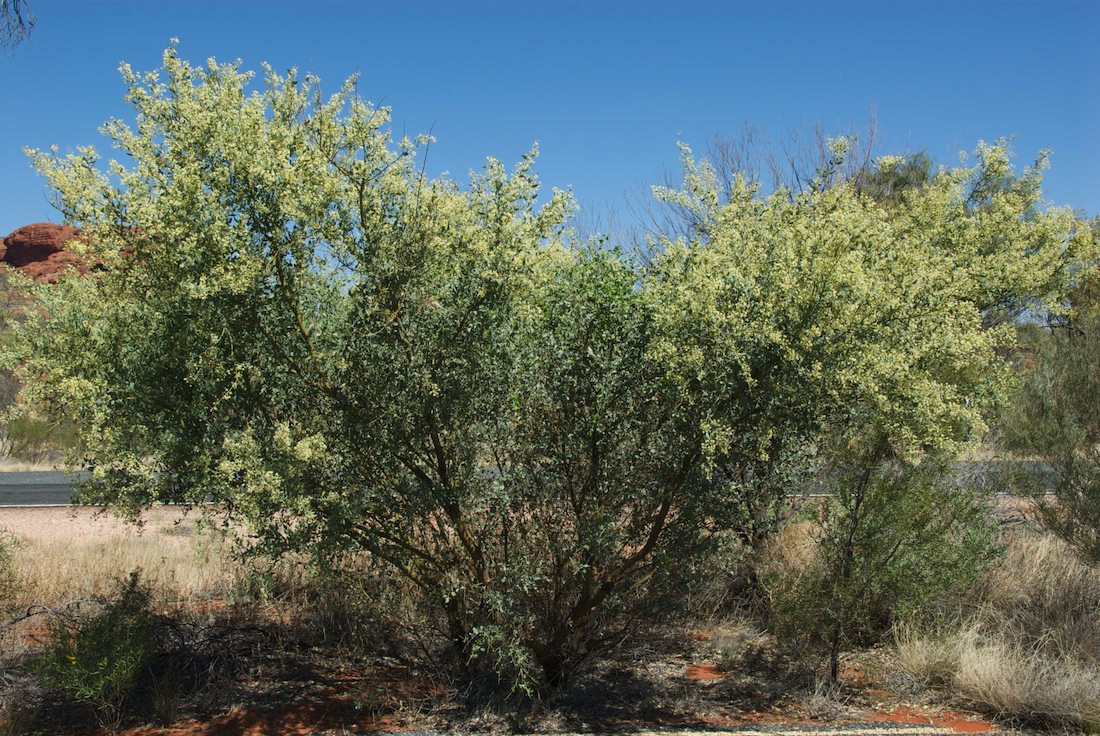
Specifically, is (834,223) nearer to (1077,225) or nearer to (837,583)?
(837,583)

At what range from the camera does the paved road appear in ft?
53.2

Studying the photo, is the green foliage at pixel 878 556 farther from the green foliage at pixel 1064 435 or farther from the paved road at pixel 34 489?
the paved road at pixel 34 489

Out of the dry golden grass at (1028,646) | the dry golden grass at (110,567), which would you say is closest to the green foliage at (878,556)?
the dry golden grass at (1028,646)

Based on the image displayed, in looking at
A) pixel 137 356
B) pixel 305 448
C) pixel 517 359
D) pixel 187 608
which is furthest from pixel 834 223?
pixel 187 608

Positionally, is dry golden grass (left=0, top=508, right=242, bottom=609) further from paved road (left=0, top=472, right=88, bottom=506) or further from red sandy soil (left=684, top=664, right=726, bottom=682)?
paved road (left=0, top=472, right=88, bottom=506)

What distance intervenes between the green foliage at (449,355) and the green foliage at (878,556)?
40.2 inches

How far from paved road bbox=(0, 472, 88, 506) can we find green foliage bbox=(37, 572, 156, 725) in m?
8.46

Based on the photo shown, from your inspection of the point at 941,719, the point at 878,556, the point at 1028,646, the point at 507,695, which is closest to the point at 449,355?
the point at 507,695

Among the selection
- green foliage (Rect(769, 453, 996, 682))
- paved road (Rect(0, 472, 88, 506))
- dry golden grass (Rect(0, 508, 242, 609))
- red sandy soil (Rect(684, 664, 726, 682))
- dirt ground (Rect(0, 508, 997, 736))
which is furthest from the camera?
paved road (Rect(0, 472, 88, 506))

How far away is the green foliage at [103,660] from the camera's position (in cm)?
678

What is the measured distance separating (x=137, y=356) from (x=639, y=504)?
12.0 feet

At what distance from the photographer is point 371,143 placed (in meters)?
5.93

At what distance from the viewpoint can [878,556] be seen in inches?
301

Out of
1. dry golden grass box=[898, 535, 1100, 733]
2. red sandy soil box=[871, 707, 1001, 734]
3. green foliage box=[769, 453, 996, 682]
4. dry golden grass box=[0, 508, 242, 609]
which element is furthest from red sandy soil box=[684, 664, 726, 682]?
dry golden grass box=[0, 508, 242, 609]
